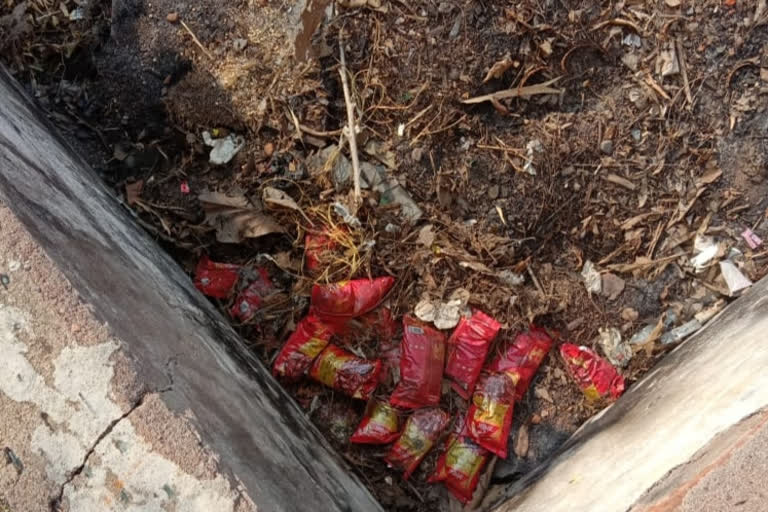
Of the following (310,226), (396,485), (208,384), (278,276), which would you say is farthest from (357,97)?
(396,485)

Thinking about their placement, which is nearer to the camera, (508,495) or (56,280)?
(56,280)

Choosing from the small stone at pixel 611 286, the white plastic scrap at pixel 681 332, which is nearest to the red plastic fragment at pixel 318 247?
the small stone at pixel 611 286

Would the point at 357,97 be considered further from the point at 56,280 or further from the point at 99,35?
the point at 56,280

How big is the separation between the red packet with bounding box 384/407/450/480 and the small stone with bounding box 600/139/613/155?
1534 millimetres

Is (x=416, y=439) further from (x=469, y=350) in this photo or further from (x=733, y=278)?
(x=733, y=278)

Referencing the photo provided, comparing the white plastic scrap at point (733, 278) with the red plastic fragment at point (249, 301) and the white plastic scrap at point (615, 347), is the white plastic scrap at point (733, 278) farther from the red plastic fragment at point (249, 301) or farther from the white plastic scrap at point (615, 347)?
the red plastic fragment at point (249, 301)

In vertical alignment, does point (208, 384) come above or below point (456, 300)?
above

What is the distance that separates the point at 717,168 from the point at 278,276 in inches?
90.1

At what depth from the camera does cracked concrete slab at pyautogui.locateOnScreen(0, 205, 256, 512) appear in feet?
5.66

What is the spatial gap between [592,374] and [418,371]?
867 millimetres

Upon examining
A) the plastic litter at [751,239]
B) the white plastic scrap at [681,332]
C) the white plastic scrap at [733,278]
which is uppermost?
the plastic litter at [751,239]

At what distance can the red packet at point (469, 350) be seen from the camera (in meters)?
3.08

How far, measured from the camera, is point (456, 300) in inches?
125

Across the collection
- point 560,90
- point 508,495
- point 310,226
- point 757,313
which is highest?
point 310,226
